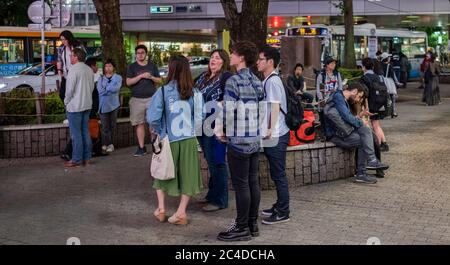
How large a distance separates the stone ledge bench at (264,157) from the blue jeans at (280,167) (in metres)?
1.40

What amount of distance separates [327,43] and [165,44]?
83.7ft

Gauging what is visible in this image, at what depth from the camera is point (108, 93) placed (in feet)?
34.3

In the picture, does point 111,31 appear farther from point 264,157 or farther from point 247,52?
point 247,52

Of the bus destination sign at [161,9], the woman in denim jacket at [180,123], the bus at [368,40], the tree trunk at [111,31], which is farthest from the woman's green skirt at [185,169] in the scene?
the bus destination sign at [161,9]

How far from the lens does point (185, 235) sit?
6.07m

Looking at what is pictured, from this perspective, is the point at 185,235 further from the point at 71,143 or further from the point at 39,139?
the point at 39,139

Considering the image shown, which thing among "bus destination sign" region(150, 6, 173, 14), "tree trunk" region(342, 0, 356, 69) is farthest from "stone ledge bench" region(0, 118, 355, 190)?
"bus destination sign" region(150, 6, 173, 14)

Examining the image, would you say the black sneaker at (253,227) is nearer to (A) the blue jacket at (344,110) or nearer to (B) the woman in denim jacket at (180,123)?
(B) the woman in denim jacket at (180,123)

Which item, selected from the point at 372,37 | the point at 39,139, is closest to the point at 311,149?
the point at 39,139

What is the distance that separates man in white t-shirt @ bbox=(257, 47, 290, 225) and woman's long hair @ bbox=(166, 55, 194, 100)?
0.72 metres

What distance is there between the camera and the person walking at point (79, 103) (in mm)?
9180

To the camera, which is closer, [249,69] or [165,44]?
[249,69]

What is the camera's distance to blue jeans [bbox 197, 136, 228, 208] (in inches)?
273

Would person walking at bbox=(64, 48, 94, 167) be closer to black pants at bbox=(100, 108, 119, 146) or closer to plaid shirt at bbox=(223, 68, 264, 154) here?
black pants at bbox=(100, 108, 119, 146)
